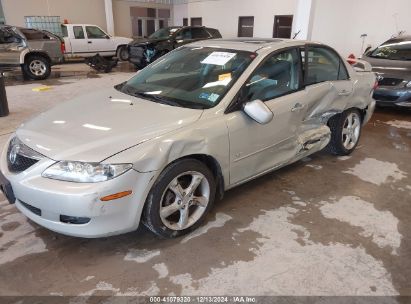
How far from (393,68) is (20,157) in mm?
6431

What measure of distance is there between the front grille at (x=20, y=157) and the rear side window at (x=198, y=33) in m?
10.1

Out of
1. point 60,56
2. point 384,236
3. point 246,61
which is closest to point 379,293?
point 384,236

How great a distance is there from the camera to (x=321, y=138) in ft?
12.0

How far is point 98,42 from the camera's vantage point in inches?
496

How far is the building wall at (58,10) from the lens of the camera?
46.2 ft

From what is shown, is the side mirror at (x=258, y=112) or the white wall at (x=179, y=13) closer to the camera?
the side mirror at (x=258, y=112)

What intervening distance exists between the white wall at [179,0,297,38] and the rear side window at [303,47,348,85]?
419 inches

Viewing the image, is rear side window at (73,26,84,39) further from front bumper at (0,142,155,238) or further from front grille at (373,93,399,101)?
front bumper at (0,142,155,238)

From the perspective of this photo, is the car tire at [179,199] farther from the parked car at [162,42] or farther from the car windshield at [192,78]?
the parked car at [162,42]

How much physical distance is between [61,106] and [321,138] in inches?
102

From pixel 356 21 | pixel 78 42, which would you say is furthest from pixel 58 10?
pixel 356 21

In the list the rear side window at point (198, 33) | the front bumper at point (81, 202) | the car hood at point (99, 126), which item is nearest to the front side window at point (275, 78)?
the car hood at point (99, 126)

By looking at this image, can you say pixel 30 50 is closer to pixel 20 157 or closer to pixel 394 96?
pixel 20 157

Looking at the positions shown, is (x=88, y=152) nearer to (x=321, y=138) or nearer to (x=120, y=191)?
(x=120, y=191)
